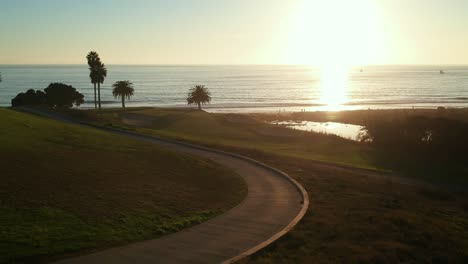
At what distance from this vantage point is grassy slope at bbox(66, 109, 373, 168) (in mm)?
42031

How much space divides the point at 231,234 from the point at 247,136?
36.7 metres

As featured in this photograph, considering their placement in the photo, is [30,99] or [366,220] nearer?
[366,220]

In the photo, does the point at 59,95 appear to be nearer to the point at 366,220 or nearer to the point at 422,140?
the point at 422,140

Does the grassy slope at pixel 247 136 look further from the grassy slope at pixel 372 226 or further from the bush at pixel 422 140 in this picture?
the grassy slope at pixel 372 226

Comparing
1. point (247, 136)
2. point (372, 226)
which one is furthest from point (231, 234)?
point (247, 136)

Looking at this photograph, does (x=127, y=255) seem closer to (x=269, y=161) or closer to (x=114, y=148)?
(x=114, y=148)

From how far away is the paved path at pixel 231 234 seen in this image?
13336 millimetres

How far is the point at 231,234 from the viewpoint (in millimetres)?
15781

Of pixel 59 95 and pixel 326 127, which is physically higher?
pixel 59 95

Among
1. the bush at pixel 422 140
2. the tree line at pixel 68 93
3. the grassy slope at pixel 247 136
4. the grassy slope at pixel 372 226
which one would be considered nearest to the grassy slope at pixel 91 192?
the grassy slope at pixel 372 226

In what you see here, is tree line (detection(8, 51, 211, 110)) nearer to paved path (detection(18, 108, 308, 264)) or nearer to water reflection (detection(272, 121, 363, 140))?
water reflection (detection(272, 121, 363, 140))

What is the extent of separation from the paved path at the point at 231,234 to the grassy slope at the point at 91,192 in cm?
63

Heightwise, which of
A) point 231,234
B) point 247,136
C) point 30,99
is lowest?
point 231,234

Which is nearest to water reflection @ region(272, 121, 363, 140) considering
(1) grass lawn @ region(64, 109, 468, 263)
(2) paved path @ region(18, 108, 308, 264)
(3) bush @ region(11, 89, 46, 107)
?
(1) grass lawn @ region(64, 109, 468, 263)
